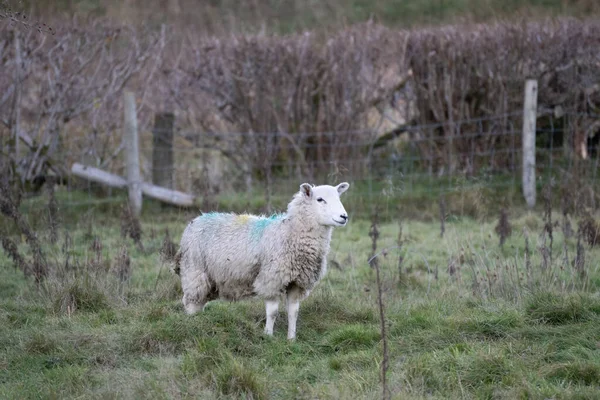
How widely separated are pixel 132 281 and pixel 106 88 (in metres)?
5.69

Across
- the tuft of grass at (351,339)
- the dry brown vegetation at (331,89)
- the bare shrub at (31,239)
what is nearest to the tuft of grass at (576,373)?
the tuft of grass at (351,339)

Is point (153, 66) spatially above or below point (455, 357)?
above

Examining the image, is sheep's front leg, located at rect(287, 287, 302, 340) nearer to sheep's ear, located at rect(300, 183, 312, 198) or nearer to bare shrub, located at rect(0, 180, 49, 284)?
sheep's ear, located at rect(300, 183, 312, 198)

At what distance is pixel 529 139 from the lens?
11531 millimetres

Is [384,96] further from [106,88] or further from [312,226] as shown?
[312,226]

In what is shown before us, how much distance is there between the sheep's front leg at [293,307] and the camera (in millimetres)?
5871

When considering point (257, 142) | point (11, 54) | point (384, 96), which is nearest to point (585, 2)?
point (384, 96)

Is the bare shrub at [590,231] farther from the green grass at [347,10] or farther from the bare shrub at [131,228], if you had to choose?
the green grass at [347,10]

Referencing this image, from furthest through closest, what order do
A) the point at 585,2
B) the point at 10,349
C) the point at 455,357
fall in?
the point at 585,2 → the point at 10,349 → the point at 455,357

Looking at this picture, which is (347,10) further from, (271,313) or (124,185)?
(271,313)

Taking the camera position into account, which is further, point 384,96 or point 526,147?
point 384,96

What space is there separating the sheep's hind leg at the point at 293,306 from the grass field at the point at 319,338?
0.12 m

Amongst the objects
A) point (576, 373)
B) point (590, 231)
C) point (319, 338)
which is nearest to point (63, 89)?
point (319, 338)

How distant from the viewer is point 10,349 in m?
5.47
